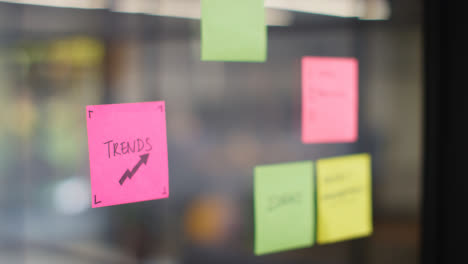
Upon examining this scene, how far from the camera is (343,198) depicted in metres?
0.85

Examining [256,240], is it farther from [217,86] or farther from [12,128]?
[12,128]

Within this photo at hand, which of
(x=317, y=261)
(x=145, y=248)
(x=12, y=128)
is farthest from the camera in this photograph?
(x=317, y=261)

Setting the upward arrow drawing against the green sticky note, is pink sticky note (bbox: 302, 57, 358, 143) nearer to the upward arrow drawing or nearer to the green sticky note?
the green sticky note

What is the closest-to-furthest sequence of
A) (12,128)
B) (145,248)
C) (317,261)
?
A: (12,128) < (145,248) < (317,261)

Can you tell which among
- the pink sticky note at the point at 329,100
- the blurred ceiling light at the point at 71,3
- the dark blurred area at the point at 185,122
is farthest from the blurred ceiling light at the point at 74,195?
the pink sticky note at the point at 329,100

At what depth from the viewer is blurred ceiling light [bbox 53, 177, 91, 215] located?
0.62 meters

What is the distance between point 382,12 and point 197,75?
46cm

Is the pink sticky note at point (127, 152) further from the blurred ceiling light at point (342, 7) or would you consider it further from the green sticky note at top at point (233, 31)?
the blurred ceiling light at point (342, 7)

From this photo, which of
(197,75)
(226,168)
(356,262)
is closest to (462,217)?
(356,262)

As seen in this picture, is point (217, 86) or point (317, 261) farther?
point (317, 261)

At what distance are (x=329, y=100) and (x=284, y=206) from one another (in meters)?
0.24

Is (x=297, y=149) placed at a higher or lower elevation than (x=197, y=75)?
lower

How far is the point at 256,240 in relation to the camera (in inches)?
30.2

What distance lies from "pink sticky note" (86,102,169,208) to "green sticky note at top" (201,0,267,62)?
0.14 meters
